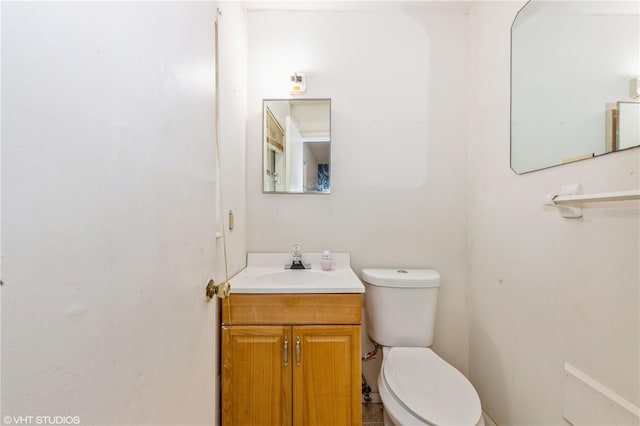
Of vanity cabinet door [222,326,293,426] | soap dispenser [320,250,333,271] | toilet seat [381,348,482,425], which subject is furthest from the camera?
soap dispenser [320,250,333,271]

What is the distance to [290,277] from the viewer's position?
1426 mm

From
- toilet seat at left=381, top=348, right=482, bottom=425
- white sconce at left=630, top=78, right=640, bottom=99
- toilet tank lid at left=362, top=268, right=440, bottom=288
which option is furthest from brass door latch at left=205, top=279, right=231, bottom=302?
white sconce at left=630, top=78, right=640, bottom=99

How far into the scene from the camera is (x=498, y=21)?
1.31 m

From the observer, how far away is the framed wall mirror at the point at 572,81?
74cm

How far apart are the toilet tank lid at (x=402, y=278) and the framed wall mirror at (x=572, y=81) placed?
0.67 m

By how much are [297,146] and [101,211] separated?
1.28 m

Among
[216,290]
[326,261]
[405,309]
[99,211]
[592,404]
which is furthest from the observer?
[326,261]

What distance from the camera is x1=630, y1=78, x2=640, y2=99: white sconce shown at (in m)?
0.71

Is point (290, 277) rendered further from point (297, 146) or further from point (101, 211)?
point (101, 211)

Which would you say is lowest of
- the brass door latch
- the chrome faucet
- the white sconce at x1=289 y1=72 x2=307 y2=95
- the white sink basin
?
the white sink basin

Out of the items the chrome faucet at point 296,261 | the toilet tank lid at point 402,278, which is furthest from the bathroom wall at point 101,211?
the toilet tank lid at point 402,278

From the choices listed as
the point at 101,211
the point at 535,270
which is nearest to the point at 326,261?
the point at 535,270

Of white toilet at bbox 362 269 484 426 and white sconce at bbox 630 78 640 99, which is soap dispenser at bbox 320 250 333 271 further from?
white sconce at bbox 630 78 640 99

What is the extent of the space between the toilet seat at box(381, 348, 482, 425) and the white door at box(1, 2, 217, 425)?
750 mm
